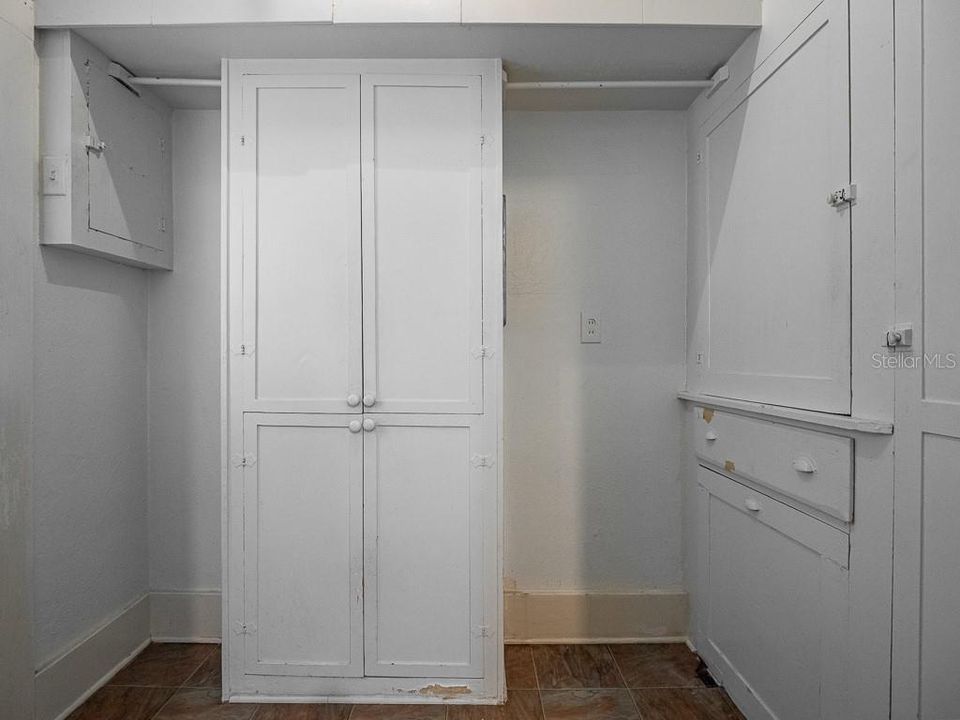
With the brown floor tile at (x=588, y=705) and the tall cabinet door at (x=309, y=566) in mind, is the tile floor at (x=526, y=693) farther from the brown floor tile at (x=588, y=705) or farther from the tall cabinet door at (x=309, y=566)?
the tall cabinet door at (x=309, y=566)

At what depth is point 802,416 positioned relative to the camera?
157 centimetres

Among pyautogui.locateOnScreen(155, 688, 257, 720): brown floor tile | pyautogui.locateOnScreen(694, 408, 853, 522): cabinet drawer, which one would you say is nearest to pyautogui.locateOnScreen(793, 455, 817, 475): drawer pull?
pyautogui.locateOnScreen(694, 408, 853, 522): cabinet drawer

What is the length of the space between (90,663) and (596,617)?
1840 millimetres

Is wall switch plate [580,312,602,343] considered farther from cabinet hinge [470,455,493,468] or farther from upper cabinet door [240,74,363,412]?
upper cabinet door [240,74,363,412]

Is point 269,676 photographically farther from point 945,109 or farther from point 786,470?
point 945,109

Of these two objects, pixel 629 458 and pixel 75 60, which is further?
pixel 629 458

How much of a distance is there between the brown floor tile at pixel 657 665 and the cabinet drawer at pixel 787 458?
78cm

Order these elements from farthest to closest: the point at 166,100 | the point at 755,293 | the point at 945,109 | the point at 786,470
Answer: the point at 166,100
the point at 755,293
the point at 786,470
the point at 945,109

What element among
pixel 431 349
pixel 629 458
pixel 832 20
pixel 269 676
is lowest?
pixel 269 676

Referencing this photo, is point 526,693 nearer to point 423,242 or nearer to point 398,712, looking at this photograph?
point 398,712

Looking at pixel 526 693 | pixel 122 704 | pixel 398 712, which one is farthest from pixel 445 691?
pixel 122 704

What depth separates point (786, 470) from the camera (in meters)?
1.69

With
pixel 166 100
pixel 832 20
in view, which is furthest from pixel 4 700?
pixel 832 20

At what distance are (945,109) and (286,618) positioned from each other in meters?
2.23
